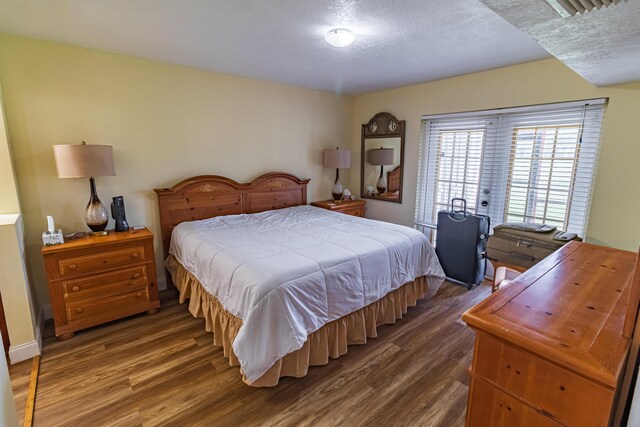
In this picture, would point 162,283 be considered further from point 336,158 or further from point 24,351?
point 336,158

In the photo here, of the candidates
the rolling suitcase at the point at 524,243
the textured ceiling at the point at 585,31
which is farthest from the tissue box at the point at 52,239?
the rolling suitcase at the point at 524,243

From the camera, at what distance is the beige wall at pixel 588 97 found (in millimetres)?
2553

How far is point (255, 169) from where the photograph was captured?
3.98 meters

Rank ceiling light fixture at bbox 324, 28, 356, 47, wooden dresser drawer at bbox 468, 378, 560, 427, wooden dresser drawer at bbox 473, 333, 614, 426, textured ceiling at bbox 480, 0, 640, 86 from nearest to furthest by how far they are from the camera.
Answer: wooden dresser drawer at bbox 473, 333, 614, 426
wooden dresser drawer at bbox 468, 378, 560, 427
textured ceiling at bbox 480, 0, 640, 86
ceiling light fixture at bbox 324, 28, 356, 47

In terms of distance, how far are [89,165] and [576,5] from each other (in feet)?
10.4

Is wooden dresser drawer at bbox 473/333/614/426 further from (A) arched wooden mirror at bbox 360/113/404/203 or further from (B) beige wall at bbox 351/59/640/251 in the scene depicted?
(A) arched wooden mirror at bbox 360/113/404/203

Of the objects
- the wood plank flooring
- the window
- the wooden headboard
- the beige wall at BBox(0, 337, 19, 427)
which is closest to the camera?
the beige wall at BBox(0, 337, 19, 427)

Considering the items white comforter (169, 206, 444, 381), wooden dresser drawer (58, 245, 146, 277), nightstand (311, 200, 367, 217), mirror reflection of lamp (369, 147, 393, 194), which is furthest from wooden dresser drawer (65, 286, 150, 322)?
mirror reflection of lamp (369, 147, 393, 194)

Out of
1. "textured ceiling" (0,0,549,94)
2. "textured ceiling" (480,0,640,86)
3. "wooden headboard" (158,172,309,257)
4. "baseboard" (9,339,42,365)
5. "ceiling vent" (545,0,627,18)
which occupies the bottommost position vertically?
"baseboard" (9,339,42,365)

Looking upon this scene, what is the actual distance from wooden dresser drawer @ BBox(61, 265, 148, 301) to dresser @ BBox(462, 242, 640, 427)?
2721mm

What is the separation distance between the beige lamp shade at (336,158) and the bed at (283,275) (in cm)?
106

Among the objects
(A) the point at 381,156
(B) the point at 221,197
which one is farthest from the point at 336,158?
(B) the point at 221,197

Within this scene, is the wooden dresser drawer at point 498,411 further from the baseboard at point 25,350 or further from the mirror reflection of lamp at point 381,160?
the mirror reflection of lamp at point 381,160

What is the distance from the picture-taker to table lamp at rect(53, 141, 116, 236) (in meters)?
2.43
